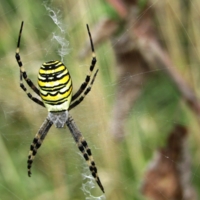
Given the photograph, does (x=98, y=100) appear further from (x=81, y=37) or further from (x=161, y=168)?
(x=161, y=168)

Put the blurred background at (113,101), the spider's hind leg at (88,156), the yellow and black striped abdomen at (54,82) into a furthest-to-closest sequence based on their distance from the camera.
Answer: the spider's hind leg at (88,156) < the blurred background at (113,101) < the yellow and black striped abdomen at (54,82)

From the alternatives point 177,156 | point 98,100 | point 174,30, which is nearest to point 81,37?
point 98,100

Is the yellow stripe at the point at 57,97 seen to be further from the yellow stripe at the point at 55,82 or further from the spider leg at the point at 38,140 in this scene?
the spider leg at the point at 38,140

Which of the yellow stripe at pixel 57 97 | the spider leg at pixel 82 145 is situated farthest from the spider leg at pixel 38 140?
the yellow stripe at pixel 57 97

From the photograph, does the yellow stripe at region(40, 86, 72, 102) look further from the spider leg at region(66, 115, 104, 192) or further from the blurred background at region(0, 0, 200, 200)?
the spider leg at region(66, 115, 104, 192)

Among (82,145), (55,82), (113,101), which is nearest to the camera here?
(55,82)

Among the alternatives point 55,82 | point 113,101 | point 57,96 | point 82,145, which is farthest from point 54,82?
point 82,145

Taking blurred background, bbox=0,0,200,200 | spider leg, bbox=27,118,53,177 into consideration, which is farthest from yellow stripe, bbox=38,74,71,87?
spider leg, bbox=27,118,53,177

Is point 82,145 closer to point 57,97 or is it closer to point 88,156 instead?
point 88,156
